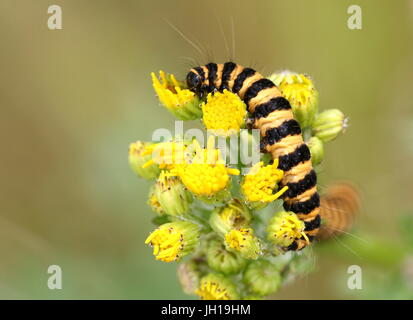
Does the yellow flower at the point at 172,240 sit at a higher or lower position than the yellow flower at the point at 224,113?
lower

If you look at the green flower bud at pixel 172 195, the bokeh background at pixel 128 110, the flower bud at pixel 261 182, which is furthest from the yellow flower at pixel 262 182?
the bokeh background at pixel 128 110

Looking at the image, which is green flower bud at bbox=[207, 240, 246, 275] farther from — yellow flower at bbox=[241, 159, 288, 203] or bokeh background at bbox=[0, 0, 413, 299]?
bokeh background at bbox=[0, 0, 413, 299]

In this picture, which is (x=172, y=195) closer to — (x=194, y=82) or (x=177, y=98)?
(x=177, y=98)

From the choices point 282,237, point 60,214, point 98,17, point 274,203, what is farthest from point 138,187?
point 282,237

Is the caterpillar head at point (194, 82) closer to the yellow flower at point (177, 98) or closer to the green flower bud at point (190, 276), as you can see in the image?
the yellow flower at point (177, 98)

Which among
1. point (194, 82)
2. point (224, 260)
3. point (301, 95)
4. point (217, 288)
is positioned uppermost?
point (194, 82)

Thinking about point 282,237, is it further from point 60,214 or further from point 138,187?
point 60,214

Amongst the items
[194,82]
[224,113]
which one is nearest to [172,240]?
[224,113]

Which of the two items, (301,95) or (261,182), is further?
(301,95)
